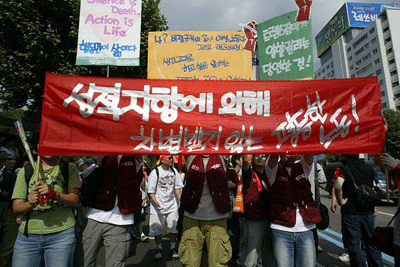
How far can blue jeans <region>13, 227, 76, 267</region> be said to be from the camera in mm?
2264

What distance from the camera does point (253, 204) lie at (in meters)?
3.33

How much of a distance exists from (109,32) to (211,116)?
6.91 ft

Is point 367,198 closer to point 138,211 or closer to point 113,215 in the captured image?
point 138,211

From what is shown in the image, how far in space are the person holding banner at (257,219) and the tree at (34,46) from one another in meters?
9.45

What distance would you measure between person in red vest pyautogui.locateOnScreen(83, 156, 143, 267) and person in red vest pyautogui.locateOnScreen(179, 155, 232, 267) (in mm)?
561

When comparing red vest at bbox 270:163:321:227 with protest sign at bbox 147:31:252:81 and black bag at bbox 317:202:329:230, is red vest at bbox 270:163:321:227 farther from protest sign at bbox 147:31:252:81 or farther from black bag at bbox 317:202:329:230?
protest sign at bbox 147:31:252:81

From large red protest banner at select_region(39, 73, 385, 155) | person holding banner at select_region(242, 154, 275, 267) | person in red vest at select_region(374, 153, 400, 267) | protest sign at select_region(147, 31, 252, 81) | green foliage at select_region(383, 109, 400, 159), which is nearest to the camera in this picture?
person in red vest at select_region(374, 153, 400, 267)

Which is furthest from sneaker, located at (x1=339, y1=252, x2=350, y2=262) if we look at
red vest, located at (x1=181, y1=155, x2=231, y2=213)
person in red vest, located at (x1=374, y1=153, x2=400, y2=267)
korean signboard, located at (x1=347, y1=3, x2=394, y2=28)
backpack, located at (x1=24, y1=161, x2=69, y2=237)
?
korean signboard, located at (x1=347, y1=3, x2=394, y2=28)

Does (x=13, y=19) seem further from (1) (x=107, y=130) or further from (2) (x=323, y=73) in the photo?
(2) (x=323, y=73)

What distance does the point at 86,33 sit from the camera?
3783 millimetres

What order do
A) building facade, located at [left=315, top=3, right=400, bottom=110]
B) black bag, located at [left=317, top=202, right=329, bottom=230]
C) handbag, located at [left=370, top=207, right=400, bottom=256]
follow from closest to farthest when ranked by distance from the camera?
handbag, located at [left=370, top=207, right=400, bottom=256] → black bag, located at [left=317, top=202, right=329, bottom=230] → building facade, located at [left=315, top=3, right=400, bottom=110]

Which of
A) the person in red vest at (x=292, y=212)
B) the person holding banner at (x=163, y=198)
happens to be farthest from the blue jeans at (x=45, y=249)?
the person holding banner at (x=163, y=198)

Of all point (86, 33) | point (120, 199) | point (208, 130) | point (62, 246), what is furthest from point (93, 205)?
point (86, 33)

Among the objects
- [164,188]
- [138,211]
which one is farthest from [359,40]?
[138,211]
